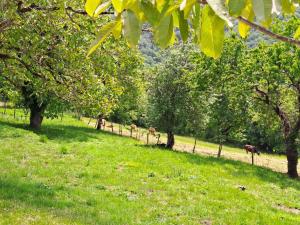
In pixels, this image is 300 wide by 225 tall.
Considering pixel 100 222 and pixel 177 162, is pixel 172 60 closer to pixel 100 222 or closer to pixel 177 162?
pixel 177 162

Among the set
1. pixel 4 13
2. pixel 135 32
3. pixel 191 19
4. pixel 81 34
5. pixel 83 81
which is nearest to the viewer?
A: pixel 135 32

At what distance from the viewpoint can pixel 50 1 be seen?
35.3 ft

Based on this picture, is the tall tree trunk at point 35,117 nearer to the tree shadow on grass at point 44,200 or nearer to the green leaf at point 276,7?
the tree shadow on grass at point 44,200

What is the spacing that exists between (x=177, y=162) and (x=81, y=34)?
17004 millimetres

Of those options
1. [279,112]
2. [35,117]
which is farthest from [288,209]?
[35,117]

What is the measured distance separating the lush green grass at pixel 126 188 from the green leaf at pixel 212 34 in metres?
10.5

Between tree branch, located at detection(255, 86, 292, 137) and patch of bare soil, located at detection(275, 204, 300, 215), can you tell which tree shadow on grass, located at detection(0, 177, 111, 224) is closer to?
patch of bare soil, located at detection(275, 204, 300, 215)

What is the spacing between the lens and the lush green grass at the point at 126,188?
13.5 meters

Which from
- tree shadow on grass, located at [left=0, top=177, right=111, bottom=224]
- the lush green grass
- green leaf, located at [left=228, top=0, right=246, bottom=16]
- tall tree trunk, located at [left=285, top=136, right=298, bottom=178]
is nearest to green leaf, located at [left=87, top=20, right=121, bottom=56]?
green leaf, located at [left=228, top=0, right=246, bottom=16]

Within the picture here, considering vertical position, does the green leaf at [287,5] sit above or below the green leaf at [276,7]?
above

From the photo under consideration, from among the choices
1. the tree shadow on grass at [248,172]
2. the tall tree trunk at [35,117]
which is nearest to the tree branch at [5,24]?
the tree shadow on grass at [248,172]

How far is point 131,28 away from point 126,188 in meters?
16.8

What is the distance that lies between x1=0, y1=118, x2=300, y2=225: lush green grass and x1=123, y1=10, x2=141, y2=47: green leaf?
10434mm

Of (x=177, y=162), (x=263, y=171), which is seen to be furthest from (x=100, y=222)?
(x=263, y=171)
